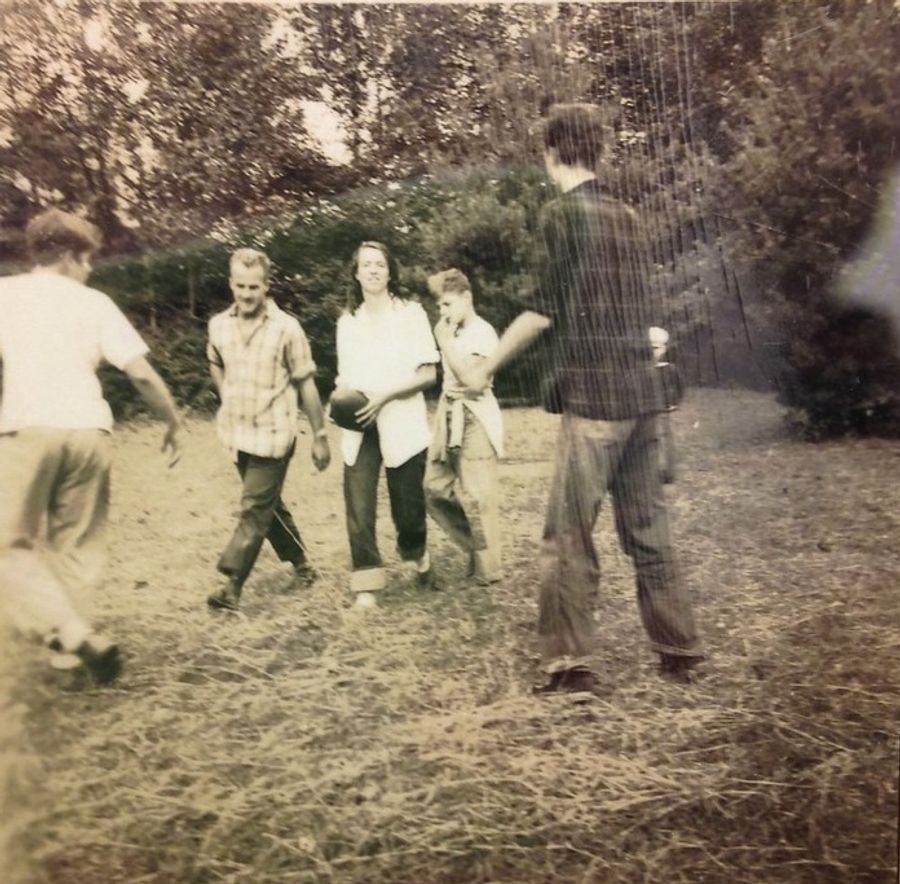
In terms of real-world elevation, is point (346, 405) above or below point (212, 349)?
below

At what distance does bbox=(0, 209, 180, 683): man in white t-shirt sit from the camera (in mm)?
2047

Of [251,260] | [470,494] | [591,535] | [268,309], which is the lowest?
[591,535]

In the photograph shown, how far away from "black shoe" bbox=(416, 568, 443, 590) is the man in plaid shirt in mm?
314

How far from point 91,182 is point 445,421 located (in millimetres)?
982

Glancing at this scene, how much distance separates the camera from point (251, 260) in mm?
2125

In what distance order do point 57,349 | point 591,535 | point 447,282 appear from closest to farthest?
point 57,349
point 447,282
point 591,535

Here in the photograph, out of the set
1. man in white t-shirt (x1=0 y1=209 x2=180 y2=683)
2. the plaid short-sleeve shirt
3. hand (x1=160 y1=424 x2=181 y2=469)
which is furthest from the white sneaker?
the plaid short-sleeve shirt

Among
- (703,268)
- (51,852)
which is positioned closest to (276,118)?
(703,268)

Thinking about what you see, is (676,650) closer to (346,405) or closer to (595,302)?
(595,302)

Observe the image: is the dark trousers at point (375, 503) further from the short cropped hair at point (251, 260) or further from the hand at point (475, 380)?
the short cropped hair at point (251, 260)

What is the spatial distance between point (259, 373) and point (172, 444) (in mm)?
256

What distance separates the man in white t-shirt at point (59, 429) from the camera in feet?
6.72

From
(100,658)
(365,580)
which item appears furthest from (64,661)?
(365,580)

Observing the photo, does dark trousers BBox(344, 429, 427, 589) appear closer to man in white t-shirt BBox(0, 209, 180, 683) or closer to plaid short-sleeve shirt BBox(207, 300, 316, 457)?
plaid short-sleeve shirt BBox(207, 300, 316, 457)
